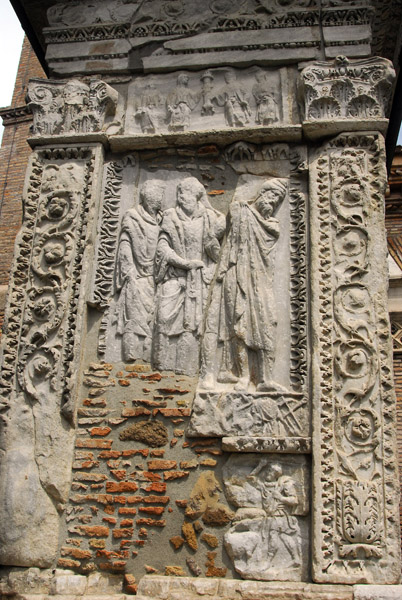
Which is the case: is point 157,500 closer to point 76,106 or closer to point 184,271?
point 184,271

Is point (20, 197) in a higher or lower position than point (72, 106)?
higher

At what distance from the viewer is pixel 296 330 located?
5.48 m

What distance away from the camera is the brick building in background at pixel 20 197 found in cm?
Result: 882

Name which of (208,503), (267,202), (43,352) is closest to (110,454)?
(208,503)

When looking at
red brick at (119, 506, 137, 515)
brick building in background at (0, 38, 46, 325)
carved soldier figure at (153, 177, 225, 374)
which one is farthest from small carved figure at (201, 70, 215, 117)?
brick building in background at (0, 38, 46, 325)

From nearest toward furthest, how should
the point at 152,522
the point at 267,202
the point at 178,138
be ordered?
the point at 152,522
the point at 267,202
the point at 178,138

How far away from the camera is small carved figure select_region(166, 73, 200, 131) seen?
6.36 meters

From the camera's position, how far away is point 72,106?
6.46 m

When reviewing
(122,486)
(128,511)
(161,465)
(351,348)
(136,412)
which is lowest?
(128,511)

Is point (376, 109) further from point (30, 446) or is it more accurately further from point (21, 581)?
Answer: point (21, 581)

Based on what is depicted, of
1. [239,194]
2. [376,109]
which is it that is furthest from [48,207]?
[376,109]

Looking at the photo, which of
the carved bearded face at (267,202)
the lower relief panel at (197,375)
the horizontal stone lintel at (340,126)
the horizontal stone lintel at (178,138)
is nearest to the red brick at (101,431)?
the lower relief panel at (197,375)

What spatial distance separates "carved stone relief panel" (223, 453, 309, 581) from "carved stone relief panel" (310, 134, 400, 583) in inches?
6.1

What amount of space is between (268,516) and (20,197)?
770 cm
